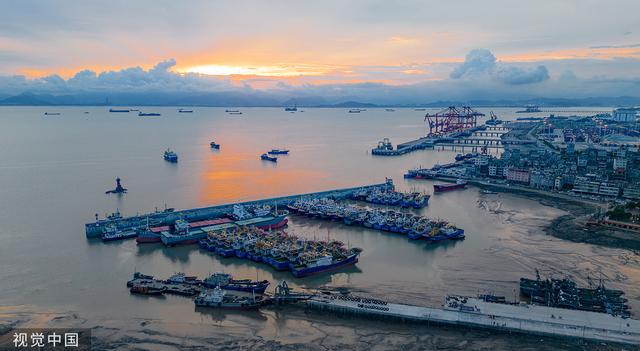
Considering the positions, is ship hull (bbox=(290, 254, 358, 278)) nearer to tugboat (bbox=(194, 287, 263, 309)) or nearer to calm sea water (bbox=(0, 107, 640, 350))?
calm sea water (bbox=(0, 107, 640, 350))

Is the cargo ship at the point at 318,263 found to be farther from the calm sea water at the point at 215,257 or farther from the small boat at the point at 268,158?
the small boat at the point at 268,158

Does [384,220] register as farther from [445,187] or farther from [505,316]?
[445,187]

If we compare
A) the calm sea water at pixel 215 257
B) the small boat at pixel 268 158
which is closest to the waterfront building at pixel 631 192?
the calm sea water at pixel 215 257

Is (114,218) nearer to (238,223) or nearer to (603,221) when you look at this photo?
(238,223)

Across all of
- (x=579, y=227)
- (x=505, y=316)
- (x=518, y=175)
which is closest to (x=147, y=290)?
(x=505, y=316)

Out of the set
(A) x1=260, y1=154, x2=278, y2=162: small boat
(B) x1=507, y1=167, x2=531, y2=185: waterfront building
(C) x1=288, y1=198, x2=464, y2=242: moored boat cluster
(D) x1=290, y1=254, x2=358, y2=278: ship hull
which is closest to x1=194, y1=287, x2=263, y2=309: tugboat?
(D) x1=290, y1=254, x2=358, y2=278: ship hull

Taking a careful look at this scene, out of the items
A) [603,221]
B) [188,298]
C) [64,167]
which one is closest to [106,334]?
[188,298]
